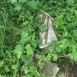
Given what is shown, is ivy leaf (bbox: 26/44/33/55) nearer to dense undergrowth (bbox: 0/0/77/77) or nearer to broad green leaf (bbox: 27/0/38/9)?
dense undergrowth (bbox: 0/0/77/77)

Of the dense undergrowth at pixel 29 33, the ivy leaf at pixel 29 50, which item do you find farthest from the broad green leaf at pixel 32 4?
the ivy leaf at pixel 29 50

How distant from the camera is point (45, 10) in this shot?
4.18 metres

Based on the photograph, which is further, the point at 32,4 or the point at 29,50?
the point at 32,4

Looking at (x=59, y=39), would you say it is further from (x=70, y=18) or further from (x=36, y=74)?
(x=36, y=74)

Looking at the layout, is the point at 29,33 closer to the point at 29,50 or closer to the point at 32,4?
the point at 29,50

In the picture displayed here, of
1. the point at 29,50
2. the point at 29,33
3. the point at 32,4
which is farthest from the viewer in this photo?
the point at 32,4

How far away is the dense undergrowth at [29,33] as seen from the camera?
3.46 metres

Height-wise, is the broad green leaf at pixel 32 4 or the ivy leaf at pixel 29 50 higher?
the broad green leaf at pixel 32 4

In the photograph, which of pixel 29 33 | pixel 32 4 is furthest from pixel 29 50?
pixel 32 4

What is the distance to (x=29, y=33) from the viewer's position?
3758 millimetres

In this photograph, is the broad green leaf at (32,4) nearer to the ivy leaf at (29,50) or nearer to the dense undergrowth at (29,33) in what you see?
the dense undergrowth at (29,33)

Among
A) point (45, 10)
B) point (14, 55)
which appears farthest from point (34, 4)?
point (14, 55)

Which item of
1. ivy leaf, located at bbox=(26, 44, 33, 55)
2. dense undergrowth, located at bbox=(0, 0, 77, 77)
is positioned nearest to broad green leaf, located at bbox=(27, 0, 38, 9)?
dense undergrowth, located at bbox=(0, 0, 77, 77)

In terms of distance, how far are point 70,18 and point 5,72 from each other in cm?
148
